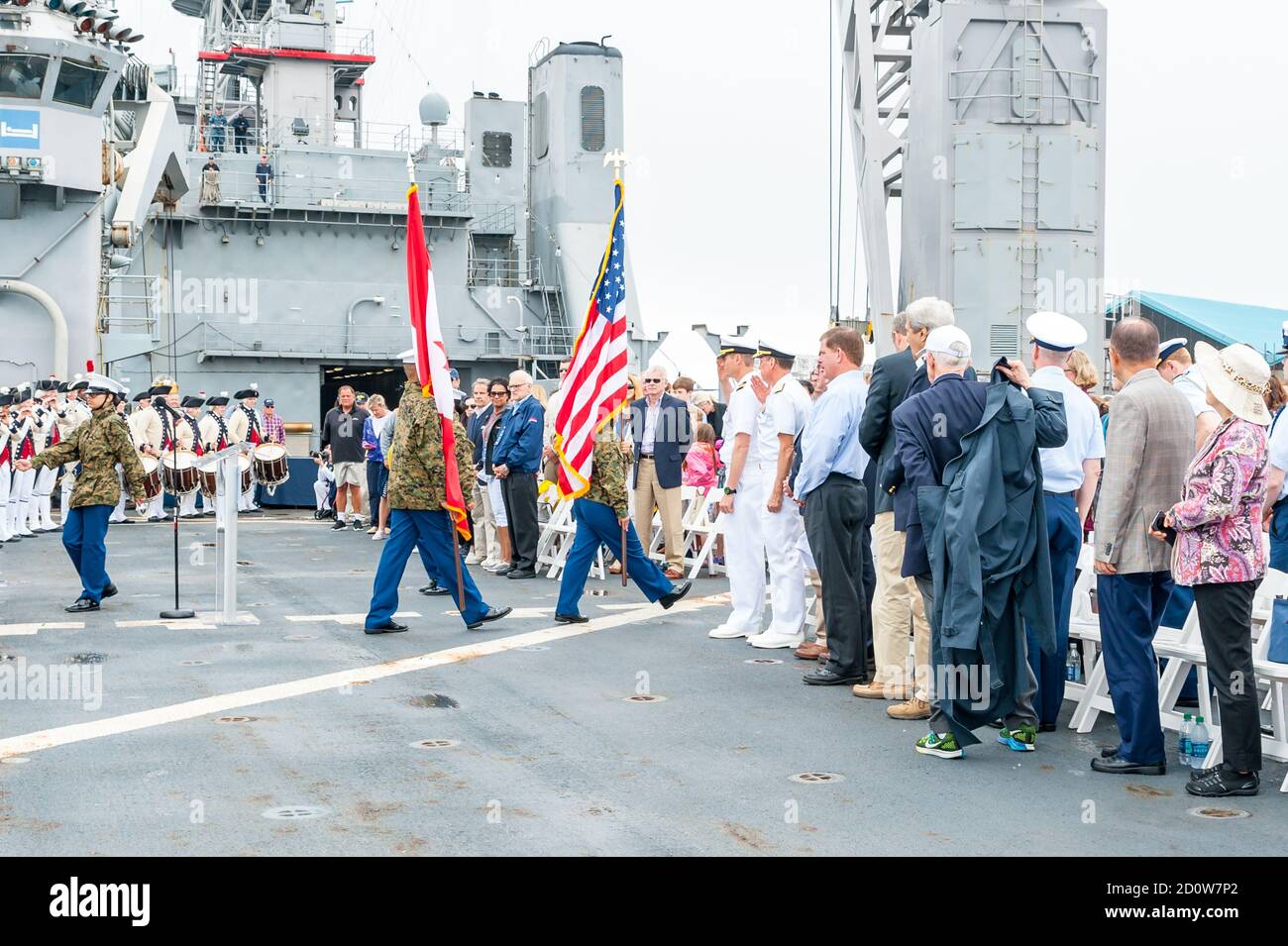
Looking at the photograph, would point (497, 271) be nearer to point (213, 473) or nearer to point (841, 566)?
point (213, 473)

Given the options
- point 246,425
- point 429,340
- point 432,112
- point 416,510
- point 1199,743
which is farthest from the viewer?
point 432,112

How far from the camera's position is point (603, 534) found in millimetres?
10852

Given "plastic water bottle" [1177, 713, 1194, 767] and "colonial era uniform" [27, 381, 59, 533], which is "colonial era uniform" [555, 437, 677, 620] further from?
"colonial era uniform" [27, 381, 59, 533]

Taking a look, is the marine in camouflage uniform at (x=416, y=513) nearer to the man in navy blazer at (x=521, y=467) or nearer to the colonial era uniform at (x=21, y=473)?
the man in navy blazer at (x=521, y=467)

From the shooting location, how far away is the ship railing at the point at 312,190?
3019cm

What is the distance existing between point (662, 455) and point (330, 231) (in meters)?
19.0

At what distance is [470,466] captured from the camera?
1205 cm

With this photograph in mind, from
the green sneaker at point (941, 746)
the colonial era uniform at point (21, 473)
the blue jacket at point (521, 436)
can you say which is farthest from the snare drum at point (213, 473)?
the green sneaker at point (941, 746)

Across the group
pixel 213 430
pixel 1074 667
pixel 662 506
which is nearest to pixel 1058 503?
pixel 1074 667

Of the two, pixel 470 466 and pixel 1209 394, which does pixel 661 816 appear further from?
pixel 470 466

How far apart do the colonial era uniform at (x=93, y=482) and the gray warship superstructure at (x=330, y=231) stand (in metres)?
15.3

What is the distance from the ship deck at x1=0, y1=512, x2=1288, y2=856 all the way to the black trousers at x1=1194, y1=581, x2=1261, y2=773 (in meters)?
0.24
